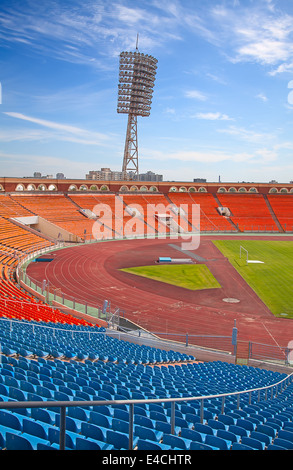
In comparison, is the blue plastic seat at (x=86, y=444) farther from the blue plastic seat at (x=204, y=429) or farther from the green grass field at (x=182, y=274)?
the green grass field at (x=182, y=274)

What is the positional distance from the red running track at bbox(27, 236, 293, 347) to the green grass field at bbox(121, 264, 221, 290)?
0.97 meters

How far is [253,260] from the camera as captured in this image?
42.7 metres

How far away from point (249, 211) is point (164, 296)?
5299cm

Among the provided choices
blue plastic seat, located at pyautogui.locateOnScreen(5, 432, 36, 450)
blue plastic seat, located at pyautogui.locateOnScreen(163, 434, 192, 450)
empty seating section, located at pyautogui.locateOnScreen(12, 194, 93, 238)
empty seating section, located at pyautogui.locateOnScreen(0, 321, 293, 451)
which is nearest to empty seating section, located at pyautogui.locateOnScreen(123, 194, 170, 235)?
empty seating section, located at pyautogui.locateOnScreen(12, 194, 93, 238)

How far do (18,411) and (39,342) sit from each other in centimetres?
768

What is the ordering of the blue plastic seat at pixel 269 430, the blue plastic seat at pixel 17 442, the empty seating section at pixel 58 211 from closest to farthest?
the blue plastic seat at pixel 17 442 → the blue plastic seat at pixel 269 430 → the empty seating section at pixel 58 211

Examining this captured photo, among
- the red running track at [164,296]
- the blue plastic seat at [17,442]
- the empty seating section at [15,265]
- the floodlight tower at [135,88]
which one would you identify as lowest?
the red running track at [164,296]

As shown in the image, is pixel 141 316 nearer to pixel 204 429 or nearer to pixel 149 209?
pixel 204 429

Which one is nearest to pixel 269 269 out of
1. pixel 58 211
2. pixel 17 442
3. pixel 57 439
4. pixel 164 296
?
pixel 164 296

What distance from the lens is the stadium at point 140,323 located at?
543 centimetres

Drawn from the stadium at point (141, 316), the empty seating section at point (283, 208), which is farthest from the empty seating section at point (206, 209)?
the empty seating section at point (283, 208)

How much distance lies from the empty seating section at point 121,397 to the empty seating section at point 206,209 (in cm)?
5514

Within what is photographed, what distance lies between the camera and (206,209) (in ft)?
250

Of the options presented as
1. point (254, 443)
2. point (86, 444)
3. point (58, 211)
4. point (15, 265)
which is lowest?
point (15, 265)
